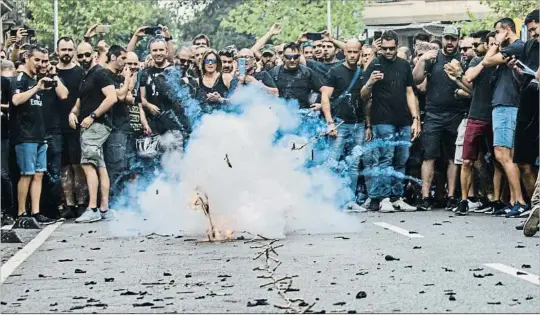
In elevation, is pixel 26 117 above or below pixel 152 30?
below

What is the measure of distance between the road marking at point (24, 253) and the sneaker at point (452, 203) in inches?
187

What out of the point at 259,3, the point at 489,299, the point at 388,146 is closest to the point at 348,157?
the point at 388,146

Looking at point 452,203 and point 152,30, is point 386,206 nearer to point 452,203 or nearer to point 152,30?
point 452,203

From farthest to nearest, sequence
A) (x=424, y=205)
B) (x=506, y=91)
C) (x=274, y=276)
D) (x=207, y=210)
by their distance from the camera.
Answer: (x=424, y=205)
(x=506, y=91)
(x=207, y=210)
(x=274, y=276)

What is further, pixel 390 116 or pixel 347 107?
pixel 347 107

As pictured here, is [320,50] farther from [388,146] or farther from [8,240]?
[8,240]

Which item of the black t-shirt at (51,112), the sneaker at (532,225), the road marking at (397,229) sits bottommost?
the road marking at (397,229)

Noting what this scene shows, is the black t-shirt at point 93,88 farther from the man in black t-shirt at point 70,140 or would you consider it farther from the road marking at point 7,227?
the road marking at point 7,227

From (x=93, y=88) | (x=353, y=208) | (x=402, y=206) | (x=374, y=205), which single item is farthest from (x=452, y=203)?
(x=93, y=88)

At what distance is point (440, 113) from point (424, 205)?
1.18m

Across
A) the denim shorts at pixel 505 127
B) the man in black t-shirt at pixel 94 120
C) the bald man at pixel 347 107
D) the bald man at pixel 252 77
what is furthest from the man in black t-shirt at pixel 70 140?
the denim shorts at pixel 505 127

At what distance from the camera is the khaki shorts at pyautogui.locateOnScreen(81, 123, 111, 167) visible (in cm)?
1788

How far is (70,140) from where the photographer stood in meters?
18.4

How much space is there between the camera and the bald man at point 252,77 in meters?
17.2
